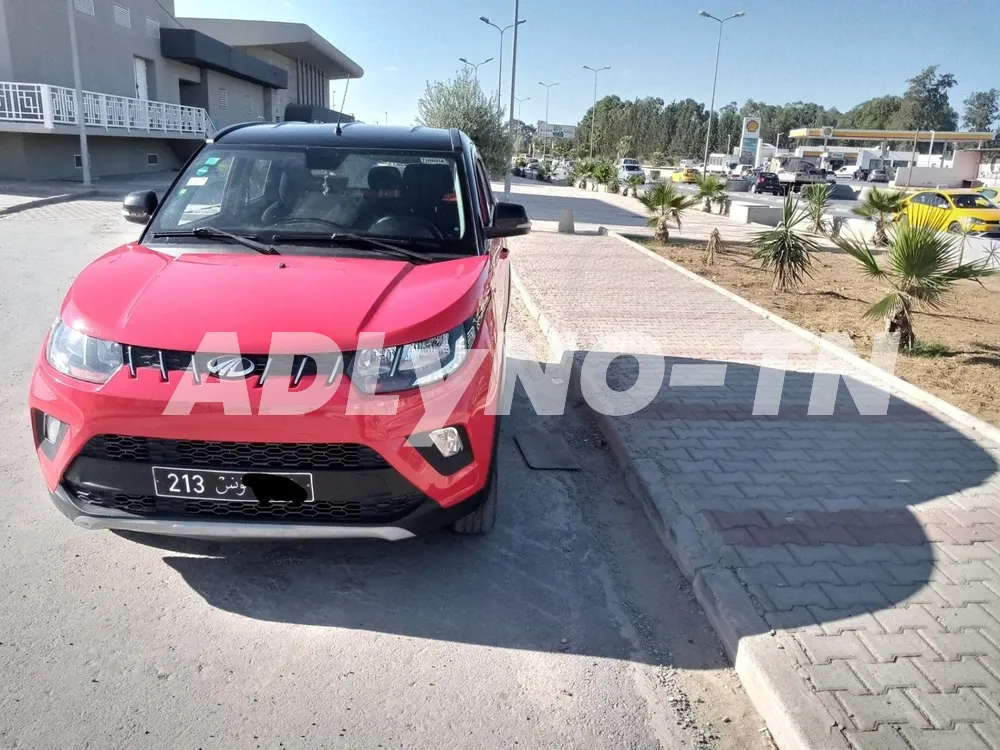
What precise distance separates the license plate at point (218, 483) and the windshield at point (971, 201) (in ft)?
79.7

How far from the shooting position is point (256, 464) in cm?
304

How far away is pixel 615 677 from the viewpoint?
9.80ft

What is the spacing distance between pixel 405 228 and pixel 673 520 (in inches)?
Result: 82.0

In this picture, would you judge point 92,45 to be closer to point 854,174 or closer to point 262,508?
point 262,508

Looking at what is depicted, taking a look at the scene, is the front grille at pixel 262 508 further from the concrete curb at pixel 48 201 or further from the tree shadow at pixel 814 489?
the concrete curb at pixel 48 201

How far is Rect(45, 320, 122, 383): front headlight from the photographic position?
10.1 ft

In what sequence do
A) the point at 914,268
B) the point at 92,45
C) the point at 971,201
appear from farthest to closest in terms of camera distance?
the point at 92,45 < the point at 971,201 < the point at 914,268

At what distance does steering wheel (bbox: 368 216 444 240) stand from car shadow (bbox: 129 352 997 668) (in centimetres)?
151

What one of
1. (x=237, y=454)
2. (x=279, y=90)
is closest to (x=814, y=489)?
(x=237, y=454)

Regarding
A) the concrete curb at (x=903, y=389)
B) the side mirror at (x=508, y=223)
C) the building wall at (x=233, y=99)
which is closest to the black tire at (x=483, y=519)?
the side mirror at (x=508, y=223)

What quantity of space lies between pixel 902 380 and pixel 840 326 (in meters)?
2.97

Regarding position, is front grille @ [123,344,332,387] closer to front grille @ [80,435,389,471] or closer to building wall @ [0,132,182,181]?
front grille @ [80,435,389,471]

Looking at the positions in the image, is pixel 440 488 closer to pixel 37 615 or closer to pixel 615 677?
pixel 615 677

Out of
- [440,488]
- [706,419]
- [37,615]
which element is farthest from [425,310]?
[706,419]
